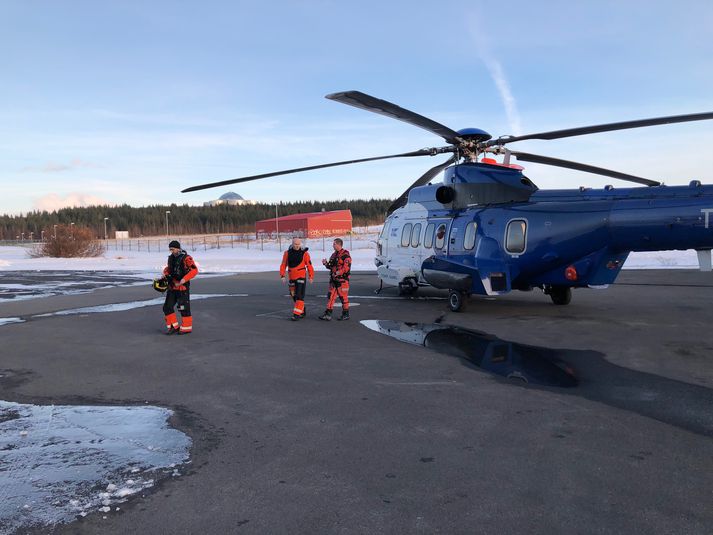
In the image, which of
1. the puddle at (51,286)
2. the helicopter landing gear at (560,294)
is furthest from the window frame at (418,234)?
the puddle at (51,286)

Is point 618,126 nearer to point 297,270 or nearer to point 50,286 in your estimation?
point 297,270

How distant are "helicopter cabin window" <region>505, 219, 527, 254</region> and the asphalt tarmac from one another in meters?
1.50

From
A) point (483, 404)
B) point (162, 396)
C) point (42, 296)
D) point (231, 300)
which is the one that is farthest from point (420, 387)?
point (42, 296)

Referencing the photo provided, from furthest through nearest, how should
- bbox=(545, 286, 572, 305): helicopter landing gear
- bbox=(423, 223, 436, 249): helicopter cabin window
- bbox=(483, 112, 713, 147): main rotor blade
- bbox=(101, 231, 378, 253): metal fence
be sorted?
bbox=(101, 231, 378, 253): metal fence
bbox=(423, 223, 436, 249): helicopter cabin window
bbox=(545, 286, 572, 305): helicopter landing gear
bbox=(483, 112, 713, 147): main rotor blade

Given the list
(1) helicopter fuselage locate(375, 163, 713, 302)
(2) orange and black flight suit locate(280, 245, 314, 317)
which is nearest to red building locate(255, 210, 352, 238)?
(1) helicopter fuselage locate(375, 163, 713, 302)

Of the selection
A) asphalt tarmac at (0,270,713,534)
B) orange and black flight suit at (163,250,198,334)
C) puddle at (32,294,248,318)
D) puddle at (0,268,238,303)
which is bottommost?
asphalt tarmac at (0,270,713,534)

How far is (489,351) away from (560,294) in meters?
5.33

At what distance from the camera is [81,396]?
605 centimetres

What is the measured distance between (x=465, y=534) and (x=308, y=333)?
6.81 metres

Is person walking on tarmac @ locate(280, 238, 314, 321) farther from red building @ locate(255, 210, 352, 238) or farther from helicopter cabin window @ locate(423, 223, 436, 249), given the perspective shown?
red building @ locate(255, 210, 352, 238)

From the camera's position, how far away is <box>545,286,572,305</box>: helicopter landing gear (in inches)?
493

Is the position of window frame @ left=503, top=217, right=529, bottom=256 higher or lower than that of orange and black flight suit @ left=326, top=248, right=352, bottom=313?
higher

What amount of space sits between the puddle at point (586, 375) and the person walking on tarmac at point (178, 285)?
3.65 meters

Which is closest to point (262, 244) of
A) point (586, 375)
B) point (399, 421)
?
point (586, 375)
